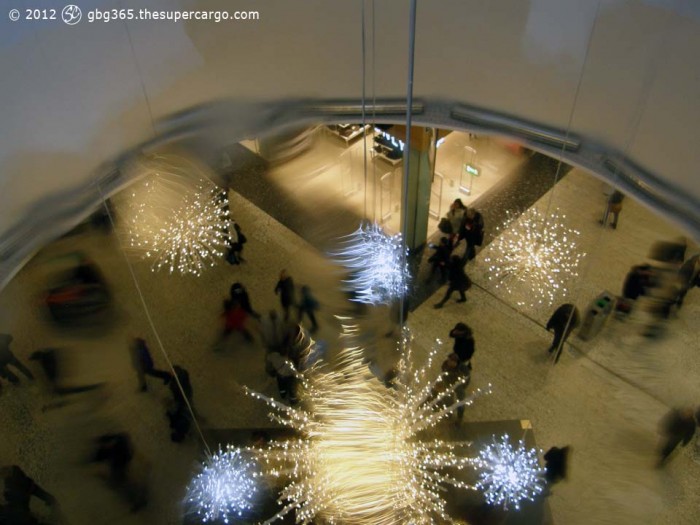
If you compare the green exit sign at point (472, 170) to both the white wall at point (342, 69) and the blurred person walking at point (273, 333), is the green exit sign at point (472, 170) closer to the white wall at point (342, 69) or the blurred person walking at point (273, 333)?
the white wall at point (342, 69)

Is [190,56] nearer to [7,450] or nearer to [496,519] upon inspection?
[7,450]

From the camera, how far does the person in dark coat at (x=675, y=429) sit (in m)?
4.98

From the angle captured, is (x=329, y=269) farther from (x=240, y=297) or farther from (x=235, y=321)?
(x=235, y=321)

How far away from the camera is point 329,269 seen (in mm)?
6539

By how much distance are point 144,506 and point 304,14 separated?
4.11 meters

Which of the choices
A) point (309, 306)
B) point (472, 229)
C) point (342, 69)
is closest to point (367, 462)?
point (309, 306)

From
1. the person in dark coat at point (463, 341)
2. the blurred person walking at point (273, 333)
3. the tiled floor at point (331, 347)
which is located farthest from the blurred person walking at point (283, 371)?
the person in dark coat at point (463, 341)

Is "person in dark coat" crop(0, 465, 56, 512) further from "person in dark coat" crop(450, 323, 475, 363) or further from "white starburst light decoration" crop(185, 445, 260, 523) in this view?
"person in dark coat" crop(450, 323, 475, 363)

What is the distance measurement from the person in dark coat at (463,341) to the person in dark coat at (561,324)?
0.81 m

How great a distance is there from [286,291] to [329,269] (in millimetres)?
681

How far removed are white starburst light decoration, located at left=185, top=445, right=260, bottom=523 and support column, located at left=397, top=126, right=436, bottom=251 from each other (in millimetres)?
Answer: 2458

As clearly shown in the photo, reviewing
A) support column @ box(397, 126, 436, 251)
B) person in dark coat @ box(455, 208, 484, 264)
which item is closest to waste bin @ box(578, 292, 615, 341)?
person in dark coat @ box(455, 208, 484, 264)

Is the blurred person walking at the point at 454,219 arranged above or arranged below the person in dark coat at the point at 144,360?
above

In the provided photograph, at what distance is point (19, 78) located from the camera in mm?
4852
